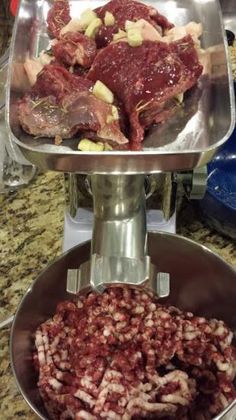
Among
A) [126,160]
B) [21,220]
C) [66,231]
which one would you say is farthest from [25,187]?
[126,160]

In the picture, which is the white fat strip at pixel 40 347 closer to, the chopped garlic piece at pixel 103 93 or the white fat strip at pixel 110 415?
the white fat strip at pixel 110 415

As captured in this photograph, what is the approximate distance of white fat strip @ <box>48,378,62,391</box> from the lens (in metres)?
0.98

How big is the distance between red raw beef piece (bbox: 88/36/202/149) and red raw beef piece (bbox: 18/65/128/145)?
0.08 ft

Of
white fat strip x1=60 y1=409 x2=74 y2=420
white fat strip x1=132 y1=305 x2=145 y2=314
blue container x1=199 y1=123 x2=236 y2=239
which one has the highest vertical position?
blue container x1=199 y1=123 x2=236 y2=239

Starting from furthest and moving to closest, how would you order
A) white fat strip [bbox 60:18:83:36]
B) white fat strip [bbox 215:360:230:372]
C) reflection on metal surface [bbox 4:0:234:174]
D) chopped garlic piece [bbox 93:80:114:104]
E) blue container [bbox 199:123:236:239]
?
blue container [bbox 199:123:236:239], white fat strip [bbox 215:360:230:372], white fat strip [bbox 60:18:83:36], chopped garlic piece [bbox 93:80:114:104], reflection on metal surface [bbox 4:0:234:174]

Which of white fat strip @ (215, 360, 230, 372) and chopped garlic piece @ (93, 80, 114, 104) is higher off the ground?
chopped garlic piece @ (93, 80, 114, 104)

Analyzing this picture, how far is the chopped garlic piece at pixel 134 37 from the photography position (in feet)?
2.65

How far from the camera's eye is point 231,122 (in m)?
0.73

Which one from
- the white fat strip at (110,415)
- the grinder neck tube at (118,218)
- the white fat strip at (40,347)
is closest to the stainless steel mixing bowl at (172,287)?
the white fat strip at (40,347)

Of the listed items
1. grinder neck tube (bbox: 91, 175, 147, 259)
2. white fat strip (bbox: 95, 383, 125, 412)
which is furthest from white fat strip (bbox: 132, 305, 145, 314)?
grinder neck tube (bbox: 91, 175, 147, 259)

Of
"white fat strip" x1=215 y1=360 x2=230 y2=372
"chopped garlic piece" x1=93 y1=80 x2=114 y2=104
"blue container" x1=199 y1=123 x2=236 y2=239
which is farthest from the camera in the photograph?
"blue container" x1=199 y1=123 x2=236 y2=239

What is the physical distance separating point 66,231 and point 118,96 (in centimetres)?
44

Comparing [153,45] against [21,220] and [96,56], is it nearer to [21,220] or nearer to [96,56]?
[96,56]

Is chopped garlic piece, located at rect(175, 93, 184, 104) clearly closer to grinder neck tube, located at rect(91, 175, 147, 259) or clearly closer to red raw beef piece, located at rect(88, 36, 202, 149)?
red raw beef piece, located at rect(88, 36, 202, 149)
